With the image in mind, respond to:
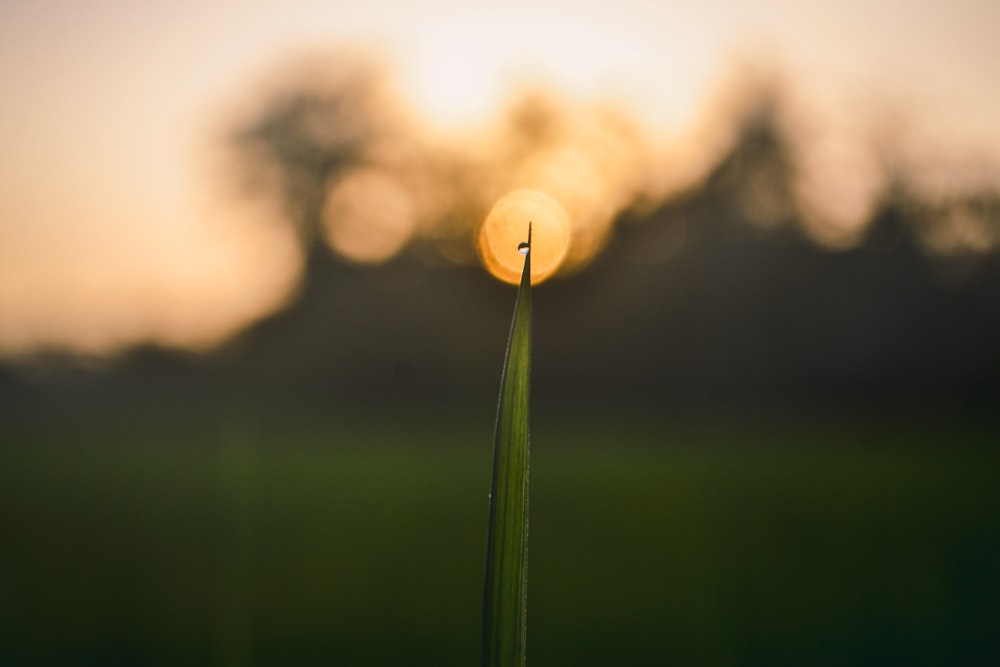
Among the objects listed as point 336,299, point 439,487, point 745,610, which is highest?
point 336,299

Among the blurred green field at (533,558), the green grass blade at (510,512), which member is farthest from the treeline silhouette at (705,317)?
the green grass blade at (510,512)

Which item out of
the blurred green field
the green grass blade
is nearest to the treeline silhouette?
the blurred green field

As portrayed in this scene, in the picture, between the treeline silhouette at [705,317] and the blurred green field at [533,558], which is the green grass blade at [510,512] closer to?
the blurred green field at [533,558]

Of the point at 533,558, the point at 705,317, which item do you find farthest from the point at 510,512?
the point at 705,317

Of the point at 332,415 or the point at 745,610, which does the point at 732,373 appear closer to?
the point at 332,415

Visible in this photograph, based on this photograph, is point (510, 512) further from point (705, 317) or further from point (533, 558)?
point (705, 317)

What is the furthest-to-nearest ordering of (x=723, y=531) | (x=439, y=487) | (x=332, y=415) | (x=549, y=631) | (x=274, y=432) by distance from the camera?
(x=332, y=415) < (x=274, y=432) < (x=439, y=487) < (x=723, y=531) < (x=549, y=631)

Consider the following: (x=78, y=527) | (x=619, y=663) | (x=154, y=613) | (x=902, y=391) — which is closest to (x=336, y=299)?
(x=78, y=527)
